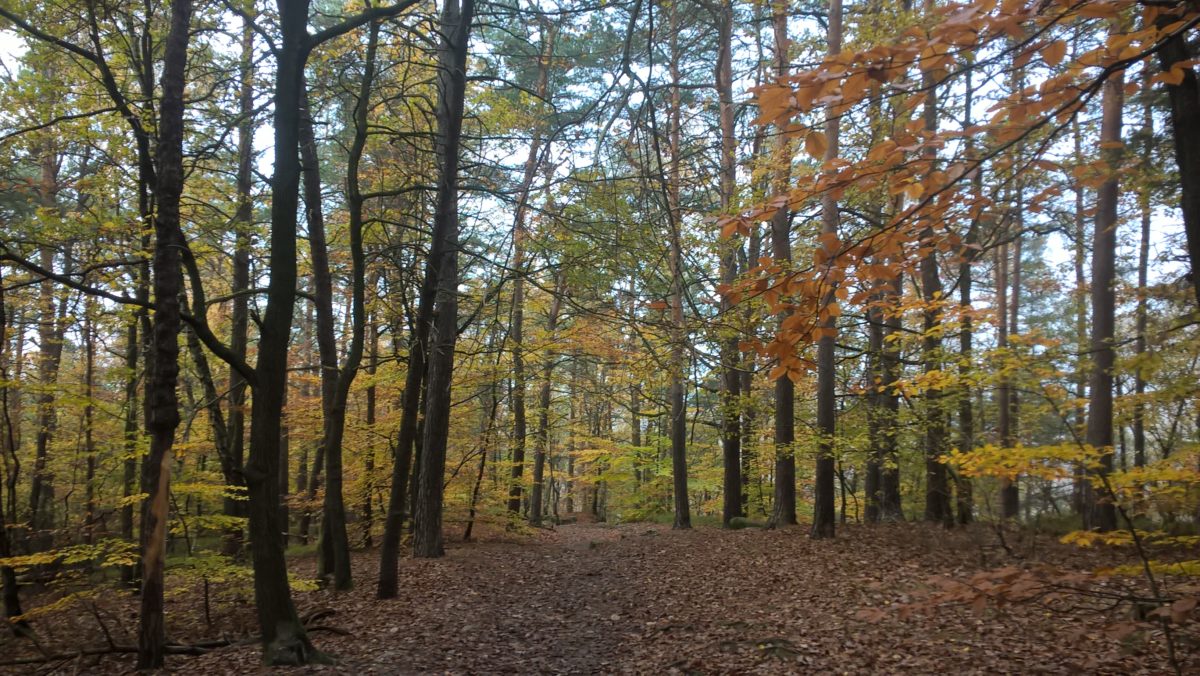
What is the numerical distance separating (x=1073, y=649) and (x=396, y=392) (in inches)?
480

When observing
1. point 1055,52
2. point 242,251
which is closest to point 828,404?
point 1055,52

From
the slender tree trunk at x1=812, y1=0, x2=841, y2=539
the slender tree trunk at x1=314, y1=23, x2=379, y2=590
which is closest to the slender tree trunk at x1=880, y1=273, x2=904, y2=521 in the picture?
the slender tree trunk at x1=812, y1=0, x2=841, y2=539

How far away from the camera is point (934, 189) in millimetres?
2539

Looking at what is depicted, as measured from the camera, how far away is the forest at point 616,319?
2.74m

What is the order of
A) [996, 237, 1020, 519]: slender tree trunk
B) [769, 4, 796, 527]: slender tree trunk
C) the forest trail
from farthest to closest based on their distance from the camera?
[769, 4, 796, 527]: slender tree trunk
[996, 237, 1020, 519]: slender tree trunk
the forest trail

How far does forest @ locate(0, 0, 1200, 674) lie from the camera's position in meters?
2.74

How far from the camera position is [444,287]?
9266 mm

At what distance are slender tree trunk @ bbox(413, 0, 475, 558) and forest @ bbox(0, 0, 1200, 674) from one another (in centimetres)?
8

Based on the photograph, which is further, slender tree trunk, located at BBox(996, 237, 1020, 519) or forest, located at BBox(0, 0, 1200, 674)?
slender tree trunk, located at BBox(996, 237, 1020, 519)

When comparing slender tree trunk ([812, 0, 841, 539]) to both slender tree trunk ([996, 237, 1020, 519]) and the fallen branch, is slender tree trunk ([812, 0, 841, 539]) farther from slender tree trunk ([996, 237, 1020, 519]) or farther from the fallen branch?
the fallen branch

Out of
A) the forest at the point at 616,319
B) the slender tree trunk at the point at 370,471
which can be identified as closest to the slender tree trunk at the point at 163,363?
the forest at the point at 616,319

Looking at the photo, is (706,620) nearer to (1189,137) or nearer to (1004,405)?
(1189,137)

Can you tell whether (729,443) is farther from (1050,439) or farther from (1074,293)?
(1050,439)

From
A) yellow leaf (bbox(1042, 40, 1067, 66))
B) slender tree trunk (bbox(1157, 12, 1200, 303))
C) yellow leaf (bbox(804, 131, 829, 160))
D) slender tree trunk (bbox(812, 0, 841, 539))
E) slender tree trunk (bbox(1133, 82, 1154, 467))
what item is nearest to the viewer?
yellow leaf (bbox(1042, 40, 1067, 66))
